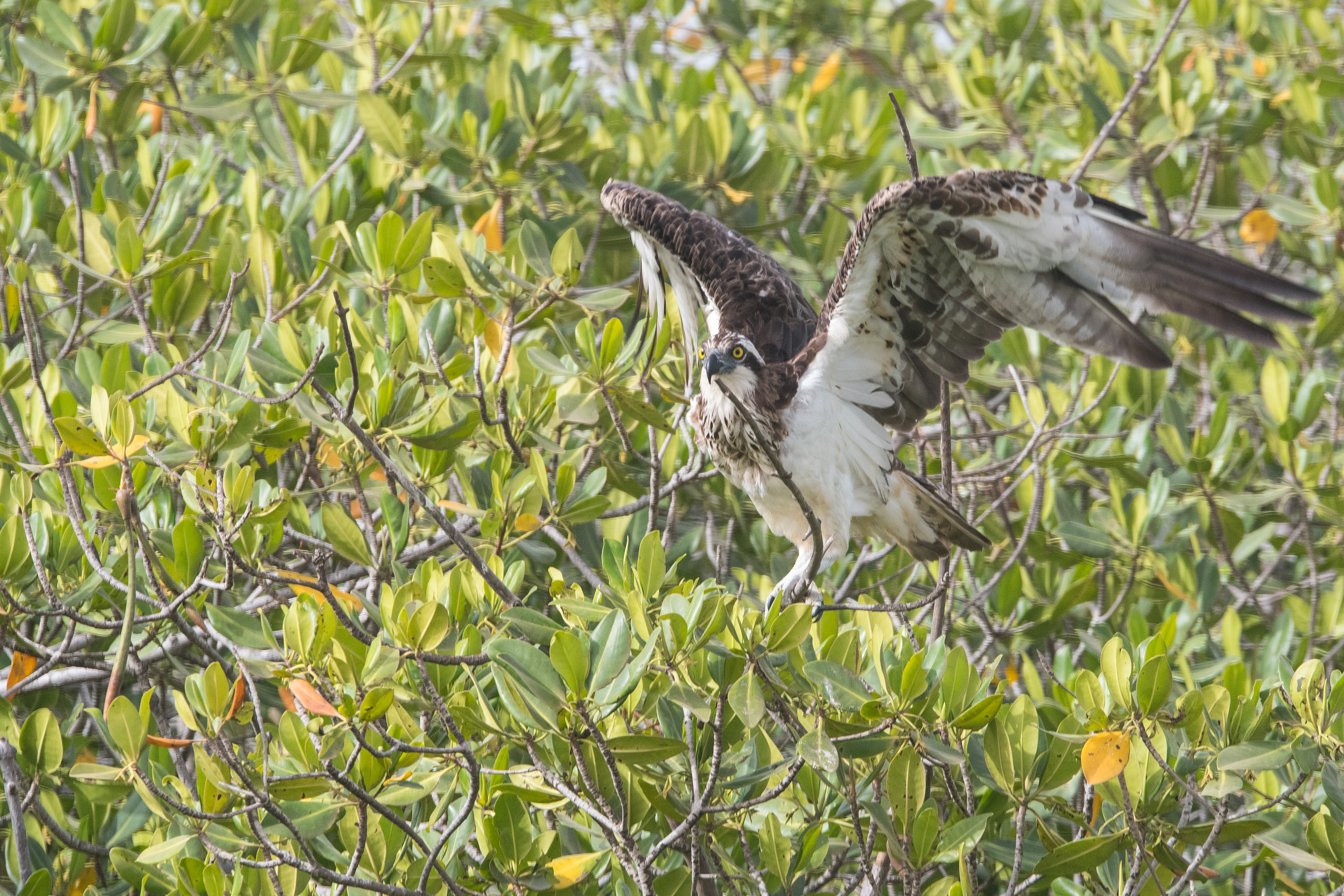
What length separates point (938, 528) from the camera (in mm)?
4094

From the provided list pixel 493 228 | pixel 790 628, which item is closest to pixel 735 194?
pixel 493 228

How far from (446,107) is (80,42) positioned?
4.74 feet

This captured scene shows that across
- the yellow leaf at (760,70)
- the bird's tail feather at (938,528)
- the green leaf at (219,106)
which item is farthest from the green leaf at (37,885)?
the yellow leaf at (760,70)

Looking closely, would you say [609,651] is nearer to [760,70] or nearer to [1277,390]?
[1277,390]

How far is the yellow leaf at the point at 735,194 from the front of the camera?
4941mm

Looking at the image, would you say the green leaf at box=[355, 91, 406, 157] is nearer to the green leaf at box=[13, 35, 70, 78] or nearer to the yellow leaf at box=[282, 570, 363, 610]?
the green leaf at box=[13, 35, 70, 78]

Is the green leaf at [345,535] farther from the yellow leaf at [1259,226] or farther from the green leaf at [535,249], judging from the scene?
the yellow leaf at [1259,226]

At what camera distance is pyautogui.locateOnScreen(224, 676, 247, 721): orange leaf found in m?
2.58

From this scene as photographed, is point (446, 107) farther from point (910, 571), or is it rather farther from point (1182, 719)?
point (1182, 719)

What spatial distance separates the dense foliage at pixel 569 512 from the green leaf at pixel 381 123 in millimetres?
14

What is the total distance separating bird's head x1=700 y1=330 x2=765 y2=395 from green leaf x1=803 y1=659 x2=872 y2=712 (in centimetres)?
153

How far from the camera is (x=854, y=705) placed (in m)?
2.52

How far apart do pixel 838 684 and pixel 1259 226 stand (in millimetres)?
3861

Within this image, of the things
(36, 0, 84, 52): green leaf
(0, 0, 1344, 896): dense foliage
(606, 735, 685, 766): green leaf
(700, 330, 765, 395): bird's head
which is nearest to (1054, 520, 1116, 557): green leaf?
(0, 0, 1344, 896): dense foliage
